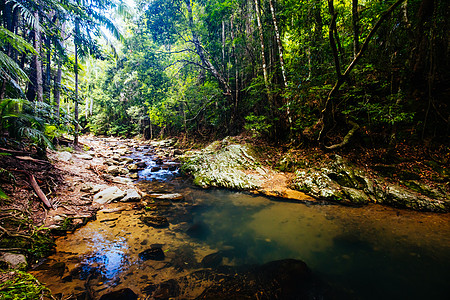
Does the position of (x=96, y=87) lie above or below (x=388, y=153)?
above

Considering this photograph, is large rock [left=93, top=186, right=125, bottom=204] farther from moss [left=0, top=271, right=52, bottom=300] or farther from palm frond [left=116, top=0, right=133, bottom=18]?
palm frond [left=116, top=0, right=133, bottom=18]

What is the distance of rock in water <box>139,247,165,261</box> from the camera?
2.77m

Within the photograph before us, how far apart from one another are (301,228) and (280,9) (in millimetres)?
10298

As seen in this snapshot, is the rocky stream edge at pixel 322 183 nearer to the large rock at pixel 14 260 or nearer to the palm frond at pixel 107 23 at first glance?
the large rock at pixel 14 260

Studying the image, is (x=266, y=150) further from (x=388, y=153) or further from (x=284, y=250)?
(x=284, y=250)

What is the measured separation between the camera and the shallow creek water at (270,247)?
229 cm

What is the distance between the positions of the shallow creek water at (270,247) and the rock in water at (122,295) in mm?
105

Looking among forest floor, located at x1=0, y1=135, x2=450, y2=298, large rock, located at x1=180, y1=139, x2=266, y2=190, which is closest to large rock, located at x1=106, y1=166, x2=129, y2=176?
forest floor, located at x1=0, y1=135, x2=450, y2=298

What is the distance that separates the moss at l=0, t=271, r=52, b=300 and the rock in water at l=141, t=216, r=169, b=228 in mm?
2032

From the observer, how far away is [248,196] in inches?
217

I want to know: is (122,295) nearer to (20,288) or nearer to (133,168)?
(20,288)

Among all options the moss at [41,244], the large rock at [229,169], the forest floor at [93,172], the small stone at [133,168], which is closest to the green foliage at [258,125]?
the large rock at [229,169]

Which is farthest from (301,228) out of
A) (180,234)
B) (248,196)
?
(180,234)

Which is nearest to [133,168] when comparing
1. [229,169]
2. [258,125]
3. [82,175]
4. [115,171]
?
[115,171]
